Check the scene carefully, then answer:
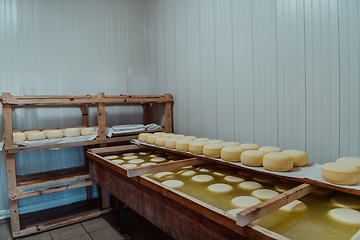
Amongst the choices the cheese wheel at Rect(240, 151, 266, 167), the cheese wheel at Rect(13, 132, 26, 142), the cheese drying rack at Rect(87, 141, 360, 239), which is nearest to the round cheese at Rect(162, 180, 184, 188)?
the cheese drying rack at Rect(87, 141, 360, 239)

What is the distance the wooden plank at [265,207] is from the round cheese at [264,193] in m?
0.20

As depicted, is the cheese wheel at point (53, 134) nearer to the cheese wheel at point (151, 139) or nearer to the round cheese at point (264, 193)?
the cheese wheel at point (151, 139)

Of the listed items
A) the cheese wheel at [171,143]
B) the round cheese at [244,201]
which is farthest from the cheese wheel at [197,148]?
the round cheese at [244,201]

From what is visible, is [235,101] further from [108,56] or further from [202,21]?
[108,56]

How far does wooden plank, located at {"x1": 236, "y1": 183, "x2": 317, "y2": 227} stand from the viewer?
3.34ft

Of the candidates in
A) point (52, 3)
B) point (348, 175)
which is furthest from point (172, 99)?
point (348, 175)

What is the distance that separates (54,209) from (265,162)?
10.6 feet

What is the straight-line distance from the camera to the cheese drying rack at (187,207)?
42.2 inches

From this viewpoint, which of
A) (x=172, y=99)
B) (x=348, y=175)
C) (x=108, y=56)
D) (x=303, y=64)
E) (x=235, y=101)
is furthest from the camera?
(x=108, y=56)

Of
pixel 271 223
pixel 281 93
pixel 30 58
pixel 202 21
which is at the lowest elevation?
pixel 271 223

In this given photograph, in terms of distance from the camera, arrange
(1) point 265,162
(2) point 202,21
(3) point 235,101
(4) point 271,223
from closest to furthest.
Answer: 1. (4) point 271,223
2. (1) point 265,162
3. (3) point 235,101
4. (2) point 202,21

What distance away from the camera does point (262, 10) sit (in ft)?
7.80

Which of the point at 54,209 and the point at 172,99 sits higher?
the point at 172,99

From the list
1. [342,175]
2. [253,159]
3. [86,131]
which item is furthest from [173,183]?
[86,131]
